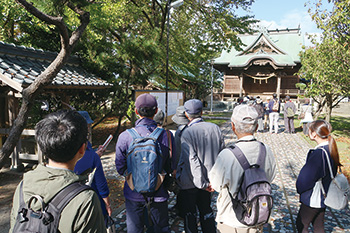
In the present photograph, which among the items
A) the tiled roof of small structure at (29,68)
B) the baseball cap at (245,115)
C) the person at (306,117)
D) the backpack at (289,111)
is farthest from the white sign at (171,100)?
the baseball cap at (245,115)

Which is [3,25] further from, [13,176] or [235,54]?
[235,54]

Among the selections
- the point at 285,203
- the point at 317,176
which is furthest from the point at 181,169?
the point at 285,203

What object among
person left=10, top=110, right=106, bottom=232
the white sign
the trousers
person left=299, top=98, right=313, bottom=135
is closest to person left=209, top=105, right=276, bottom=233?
the trousers

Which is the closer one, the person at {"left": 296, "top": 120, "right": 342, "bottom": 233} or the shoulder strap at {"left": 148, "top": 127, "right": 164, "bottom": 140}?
the shoulder strap at {"left": 148, "top": 127, "right": 164, "bottom": 140}

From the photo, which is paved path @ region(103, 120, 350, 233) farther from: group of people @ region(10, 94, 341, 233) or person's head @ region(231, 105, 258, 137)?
person's head @ region(231, 105, 258, 137)

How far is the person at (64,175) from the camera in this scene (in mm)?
1168

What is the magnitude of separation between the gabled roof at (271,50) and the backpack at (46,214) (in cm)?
2324

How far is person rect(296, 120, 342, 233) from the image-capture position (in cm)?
244

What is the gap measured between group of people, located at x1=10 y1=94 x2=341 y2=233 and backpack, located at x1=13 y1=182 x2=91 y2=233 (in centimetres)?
3

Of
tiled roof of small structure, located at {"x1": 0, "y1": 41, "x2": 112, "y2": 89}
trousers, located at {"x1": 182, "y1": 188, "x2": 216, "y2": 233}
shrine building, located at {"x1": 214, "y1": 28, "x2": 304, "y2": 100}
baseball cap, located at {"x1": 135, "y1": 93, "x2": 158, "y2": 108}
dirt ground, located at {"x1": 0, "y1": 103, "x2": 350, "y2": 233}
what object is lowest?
dirt ground, located at {"x1": 0, "y1": 103, "x2": 350, "y2": 233}

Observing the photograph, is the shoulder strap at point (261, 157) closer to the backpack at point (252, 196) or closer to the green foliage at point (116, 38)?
the backpack at point (252, 196)

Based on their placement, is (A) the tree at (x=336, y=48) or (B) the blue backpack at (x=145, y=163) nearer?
(B) the blue backpack at (x=145, y=163)

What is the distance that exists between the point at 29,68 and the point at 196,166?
5.22 m

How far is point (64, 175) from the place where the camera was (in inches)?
49.2
